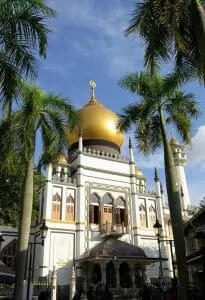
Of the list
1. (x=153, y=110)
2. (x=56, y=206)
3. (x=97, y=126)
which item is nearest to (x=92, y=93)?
(x=97, y=126)

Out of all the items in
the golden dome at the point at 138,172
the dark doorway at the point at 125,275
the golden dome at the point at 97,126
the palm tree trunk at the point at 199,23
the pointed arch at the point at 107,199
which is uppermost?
the golden dome at the point at 97,126

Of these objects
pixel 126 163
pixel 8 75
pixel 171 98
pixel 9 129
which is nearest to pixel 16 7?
pixel 8 75

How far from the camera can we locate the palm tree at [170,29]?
9352 millimetres

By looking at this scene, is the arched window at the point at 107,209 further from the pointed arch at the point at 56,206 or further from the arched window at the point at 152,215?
the pointed arch at the point at 56,206

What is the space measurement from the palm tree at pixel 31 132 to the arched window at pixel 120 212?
780 inches

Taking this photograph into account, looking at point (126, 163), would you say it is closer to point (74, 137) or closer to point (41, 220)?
point (74, 137)

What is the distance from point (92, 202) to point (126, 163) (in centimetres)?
605

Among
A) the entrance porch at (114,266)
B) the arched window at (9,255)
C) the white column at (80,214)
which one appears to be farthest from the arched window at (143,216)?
the arched window at (9,255)

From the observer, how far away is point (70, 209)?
30891 millimetres

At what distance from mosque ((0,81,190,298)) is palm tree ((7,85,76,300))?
431 inches

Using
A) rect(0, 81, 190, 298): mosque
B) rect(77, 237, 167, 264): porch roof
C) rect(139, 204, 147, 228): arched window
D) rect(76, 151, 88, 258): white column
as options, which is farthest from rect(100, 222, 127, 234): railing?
rect(139, 204, 147, 228): arched window

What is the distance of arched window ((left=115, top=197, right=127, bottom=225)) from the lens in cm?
3284

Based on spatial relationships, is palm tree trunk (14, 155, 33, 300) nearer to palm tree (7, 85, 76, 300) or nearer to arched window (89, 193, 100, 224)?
palm tree (7, 85, 76, 300)

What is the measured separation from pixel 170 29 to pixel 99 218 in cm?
2432
